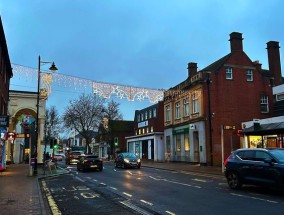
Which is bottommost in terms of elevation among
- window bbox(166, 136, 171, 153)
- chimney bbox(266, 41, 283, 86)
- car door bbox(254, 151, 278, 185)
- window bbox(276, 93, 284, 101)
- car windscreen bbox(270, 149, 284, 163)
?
car door bbox(254, 151, 278, 185)

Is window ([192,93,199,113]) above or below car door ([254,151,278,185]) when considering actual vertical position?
above

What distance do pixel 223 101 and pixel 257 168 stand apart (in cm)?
2569

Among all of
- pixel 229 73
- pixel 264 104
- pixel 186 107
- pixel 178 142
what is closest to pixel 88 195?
pixel 229 73

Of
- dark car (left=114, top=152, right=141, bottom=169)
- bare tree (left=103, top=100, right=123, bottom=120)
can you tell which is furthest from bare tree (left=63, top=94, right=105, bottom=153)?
dark car (left=114, top=152, right=141, bottom=169)

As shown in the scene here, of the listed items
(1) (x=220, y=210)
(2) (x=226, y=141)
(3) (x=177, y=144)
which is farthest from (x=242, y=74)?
(1) (x=220, y=210)

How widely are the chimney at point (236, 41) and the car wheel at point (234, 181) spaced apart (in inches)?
1082

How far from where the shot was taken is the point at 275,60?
147 ft

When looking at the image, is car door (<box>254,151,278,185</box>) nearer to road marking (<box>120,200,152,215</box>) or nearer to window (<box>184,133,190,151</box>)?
road marking (<box>120,200,152,215</box>)

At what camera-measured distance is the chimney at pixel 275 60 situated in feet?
146

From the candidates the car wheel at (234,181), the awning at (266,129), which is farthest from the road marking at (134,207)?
the awning at (266,129)

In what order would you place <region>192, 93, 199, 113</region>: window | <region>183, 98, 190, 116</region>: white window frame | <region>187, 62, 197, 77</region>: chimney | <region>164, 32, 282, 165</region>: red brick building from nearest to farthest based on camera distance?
<region>164, 32, 282, 165</region>: red brick building
<region>192, 93, 199, 113</region>: window
<region>183, 98, 190, 116</region>: white window frame
<region>187, 62, 197, 77</region>: chimney

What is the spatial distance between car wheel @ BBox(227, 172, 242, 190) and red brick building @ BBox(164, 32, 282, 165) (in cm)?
2081

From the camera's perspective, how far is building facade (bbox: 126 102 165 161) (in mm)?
53250

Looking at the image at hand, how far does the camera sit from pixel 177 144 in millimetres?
46250
